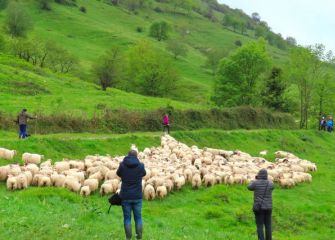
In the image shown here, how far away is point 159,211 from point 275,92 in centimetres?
4695

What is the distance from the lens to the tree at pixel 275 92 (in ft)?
209

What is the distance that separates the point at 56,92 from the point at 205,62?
79024 millimetres

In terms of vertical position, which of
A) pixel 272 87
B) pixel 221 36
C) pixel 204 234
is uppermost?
pixel 221 36

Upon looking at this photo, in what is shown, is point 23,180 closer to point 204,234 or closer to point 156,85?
point 204,234

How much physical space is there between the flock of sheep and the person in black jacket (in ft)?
25.5

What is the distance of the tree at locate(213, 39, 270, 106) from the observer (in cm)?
6788

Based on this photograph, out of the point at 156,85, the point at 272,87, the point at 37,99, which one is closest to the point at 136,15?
the point at 156,85

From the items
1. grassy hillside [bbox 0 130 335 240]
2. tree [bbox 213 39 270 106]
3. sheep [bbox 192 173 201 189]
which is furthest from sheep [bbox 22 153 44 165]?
tree [bbox 213 39 270 106]

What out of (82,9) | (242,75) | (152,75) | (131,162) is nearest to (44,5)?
(82,9)

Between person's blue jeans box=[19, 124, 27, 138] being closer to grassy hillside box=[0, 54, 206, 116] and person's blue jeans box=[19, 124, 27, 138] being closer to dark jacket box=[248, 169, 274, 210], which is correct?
grassy hillside box=[0, 54, 206, 116]

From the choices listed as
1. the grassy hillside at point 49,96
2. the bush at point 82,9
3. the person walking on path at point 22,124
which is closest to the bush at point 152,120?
the grassy hillside at point 49,96

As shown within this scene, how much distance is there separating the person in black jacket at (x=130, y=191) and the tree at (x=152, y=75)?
200 ft

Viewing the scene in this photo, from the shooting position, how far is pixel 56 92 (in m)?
52.0

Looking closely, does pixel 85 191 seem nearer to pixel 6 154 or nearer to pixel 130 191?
pixel 6 154
